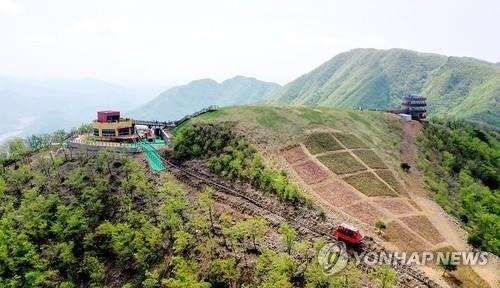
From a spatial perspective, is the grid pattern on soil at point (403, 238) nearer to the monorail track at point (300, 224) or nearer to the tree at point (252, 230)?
the monorail track at point (300, 224)

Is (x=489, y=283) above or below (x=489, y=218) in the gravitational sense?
below

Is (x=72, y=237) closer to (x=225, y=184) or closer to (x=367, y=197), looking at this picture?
(x=225, y=184)

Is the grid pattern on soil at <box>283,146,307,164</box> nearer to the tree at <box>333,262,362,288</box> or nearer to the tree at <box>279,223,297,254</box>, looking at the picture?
the tree at <box>279,223,297,254</box>

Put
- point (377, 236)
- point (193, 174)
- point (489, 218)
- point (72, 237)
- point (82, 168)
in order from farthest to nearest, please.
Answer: point (82, 168)
point (193, 174)
point (72, 237)
point (489, 218)
point (377, 236)

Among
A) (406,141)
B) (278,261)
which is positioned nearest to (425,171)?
(406,141)

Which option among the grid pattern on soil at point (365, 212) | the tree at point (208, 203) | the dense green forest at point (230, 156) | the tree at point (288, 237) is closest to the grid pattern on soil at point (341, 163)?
the dense green forest at point (230, 156)

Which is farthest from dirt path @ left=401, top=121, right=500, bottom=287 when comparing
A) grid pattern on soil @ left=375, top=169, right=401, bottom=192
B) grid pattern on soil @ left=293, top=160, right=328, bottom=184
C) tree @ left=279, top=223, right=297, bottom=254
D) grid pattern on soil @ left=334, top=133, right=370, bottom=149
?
tree @ left=279, top=223, right=297, bottom=254

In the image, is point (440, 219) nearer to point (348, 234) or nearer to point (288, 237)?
point (348, 234)
